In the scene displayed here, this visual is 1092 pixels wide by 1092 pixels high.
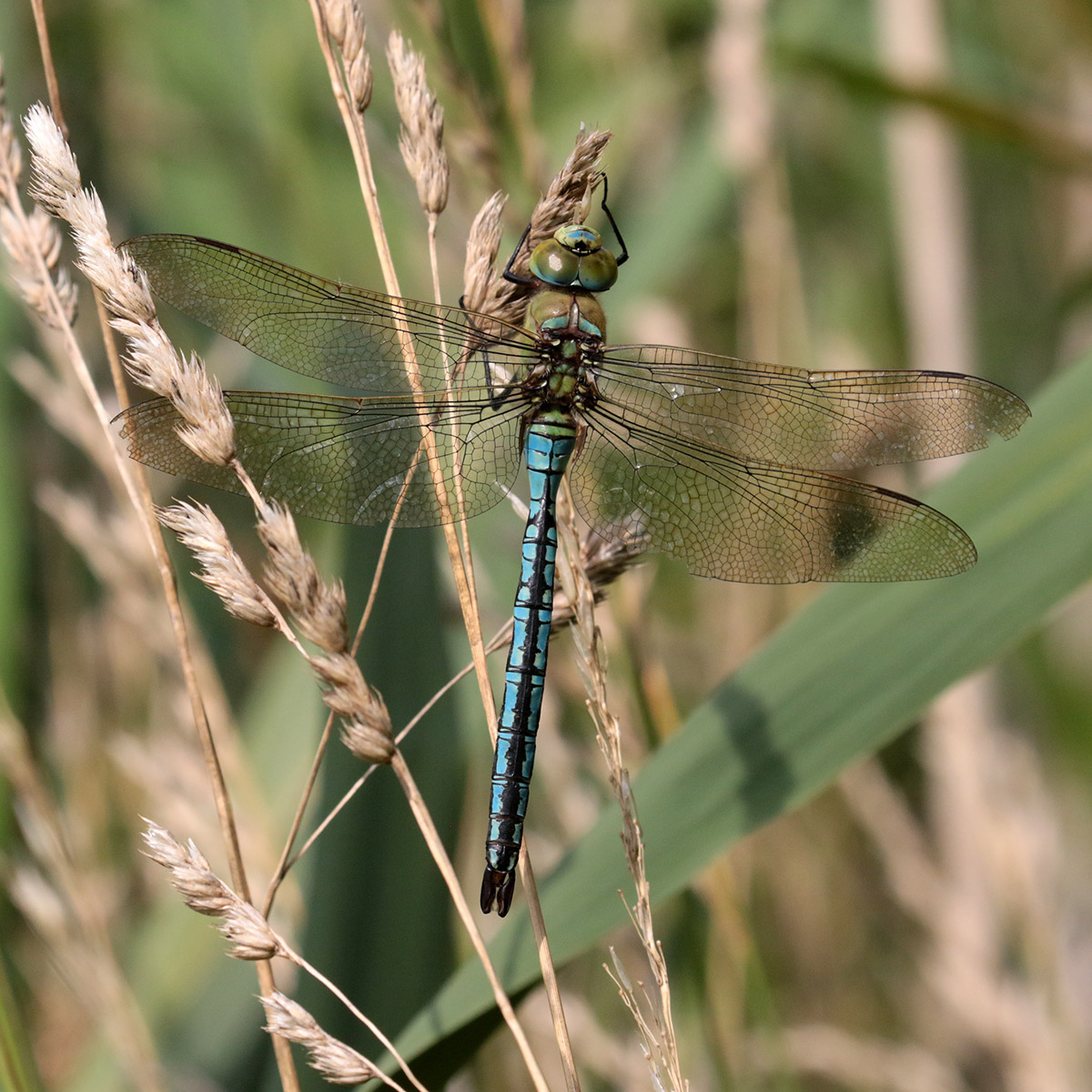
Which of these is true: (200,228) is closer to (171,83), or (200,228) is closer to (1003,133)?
(171,83)

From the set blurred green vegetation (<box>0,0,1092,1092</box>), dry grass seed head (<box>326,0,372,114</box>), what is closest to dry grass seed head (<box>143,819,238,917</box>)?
blurred green vegetation (<box>0,0,1092,1092</box>)

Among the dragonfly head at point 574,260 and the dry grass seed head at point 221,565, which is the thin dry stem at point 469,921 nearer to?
the dry grass seed head at point 221,565

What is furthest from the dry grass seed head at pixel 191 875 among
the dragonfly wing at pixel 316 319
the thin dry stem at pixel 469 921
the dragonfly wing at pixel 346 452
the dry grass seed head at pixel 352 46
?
the dry grass seed head at pixel 352 46

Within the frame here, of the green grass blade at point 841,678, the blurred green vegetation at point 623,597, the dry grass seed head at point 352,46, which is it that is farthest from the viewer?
the blurred green vegetation at point 623,597

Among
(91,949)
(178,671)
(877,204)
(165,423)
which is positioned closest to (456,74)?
(165,423)

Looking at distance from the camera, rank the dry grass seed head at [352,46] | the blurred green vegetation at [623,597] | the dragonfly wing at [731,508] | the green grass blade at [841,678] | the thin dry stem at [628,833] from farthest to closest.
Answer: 1. the dragonfly wing at [731,508]
2. the blurred green vegetation at [623,597]
3. the green grass blade at [841,678]
4. the dry grass seed head at [352,46]
5. the thin dry stem at [628,833]

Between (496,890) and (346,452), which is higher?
(346,452)

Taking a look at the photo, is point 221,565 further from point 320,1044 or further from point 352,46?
point 352,46

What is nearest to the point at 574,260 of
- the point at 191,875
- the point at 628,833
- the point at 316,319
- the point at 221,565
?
the point at 316,319
